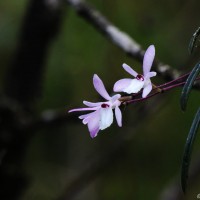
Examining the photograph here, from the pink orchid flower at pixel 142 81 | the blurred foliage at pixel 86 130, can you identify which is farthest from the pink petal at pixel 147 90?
the blurred foliage at pixel 86 130

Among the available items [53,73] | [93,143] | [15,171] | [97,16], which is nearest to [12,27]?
[53,73]

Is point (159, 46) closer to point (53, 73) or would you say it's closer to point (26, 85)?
point (53, 73)

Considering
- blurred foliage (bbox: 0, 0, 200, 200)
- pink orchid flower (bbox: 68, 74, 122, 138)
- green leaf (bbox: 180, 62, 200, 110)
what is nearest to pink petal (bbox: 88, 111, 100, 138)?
pink orchid flower (bbox: 68, 74, 122, 138)

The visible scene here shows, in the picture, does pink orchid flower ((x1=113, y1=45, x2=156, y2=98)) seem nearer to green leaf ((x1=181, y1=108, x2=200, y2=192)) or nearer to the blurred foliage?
green leaf ((x1=181, y1=108, x2=200, y2=192))

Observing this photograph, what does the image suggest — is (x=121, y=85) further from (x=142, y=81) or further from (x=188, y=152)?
(x=188, y=152)

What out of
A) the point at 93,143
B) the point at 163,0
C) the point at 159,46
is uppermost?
the point at 163,0

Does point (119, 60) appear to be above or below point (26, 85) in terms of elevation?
below

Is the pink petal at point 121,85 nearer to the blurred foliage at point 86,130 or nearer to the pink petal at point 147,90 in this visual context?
the pink petal at point 147,90

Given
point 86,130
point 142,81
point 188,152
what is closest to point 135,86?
point 142,81
